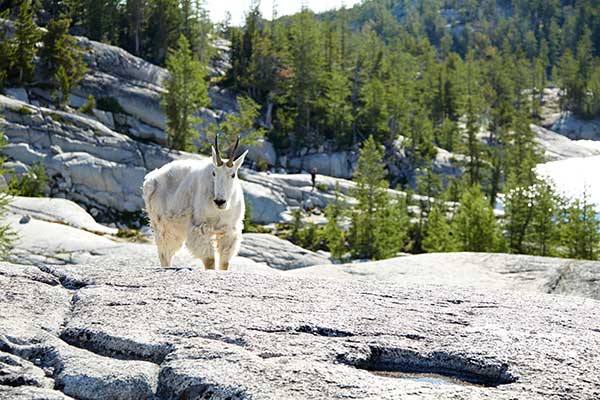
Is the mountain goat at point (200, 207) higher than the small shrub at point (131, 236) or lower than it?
higher

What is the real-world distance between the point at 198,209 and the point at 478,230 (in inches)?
1200

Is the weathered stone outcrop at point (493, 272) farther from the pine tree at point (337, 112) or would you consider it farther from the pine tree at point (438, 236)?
the pine tree at point (337, 112)

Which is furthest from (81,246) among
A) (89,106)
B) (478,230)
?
(89,106)

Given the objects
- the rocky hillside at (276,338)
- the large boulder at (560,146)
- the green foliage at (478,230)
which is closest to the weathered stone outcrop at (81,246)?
the rocky hillside at (276,338)

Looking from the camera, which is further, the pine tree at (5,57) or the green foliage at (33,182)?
the pine tree at (5,57)

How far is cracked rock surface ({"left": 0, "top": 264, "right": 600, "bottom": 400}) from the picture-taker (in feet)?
11.8

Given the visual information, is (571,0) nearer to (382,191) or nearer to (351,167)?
(351,167)

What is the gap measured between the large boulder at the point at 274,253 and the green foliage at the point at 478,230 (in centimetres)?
1083

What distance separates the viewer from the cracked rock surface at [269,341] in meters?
3.60

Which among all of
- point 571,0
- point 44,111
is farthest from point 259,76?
point 571,0

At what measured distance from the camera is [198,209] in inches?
380

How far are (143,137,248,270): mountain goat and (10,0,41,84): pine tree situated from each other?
46.6m

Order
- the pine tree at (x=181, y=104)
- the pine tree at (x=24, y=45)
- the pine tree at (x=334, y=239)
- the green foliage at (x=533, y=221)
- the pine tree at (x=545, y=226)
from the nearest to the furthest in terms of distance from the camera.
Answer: the pine tree at (x=545, y=226)
the green foliage at (x=533, y=221)
the pine tree at (x=334, y=239)
the pine tree at (x=24, y=45)
the pine tree at (x=181, y=104)

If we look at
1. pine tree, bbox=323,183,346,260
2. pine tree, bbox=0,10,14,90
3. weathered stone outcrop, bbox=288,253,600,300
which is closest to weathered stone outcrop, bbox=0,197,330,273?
weathered stone outcrop, bbox=288,253,600,300
